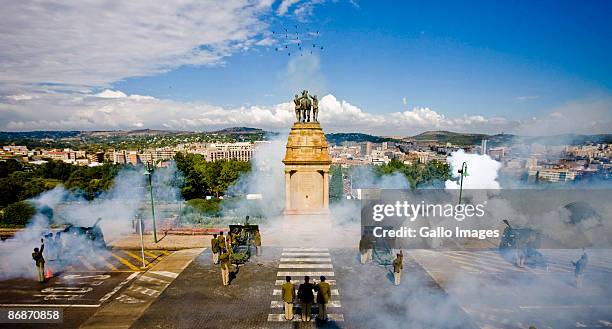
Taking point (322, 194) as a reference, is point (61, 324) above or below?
below

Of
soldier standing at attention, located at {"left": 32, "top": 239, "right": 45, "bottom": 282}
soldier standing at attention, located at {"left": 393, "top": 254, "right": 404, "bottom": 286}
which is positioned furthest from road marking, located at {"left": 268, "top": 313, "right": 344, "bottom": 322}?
soldier standing at attention, located at {"left": 32, "top": 239, "right": 45, "bottom": 282}

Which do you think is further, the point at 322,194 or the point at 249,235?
the point at 322,194

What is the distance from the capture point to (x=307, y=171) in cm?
2258

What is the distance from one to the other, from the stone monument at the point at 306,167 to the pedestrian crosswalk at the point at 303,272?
4744 mm

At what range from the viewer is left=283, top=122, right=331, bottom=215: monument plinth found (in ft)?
73.8

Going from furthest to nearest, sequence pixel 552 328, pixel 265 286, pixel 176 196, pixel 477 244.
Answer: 1. pixel 176 196
2. pixel 477 244
3. pixel 265 286
4. pixel 552 328

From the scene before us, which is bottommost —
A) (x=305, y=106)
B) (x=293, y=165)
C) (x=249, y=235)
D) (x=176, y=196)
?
(x=176, y=196)

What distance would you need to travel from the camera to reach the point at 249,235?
688 inches

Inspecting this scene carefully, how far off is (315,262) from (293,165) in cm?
778

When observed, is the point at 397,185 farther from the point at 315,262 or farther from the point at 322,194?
the point at 315,262

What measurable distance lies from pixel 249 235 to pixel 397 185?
32553 millimetres

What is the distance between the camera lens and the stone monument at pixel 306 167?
22484mm

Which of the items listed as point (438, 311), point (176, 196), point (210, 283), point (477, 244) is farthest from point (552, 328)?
point (176, 196)

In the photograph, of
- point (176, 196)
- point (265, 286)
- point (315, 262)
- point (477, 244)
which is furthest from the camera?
point (176, 196)
